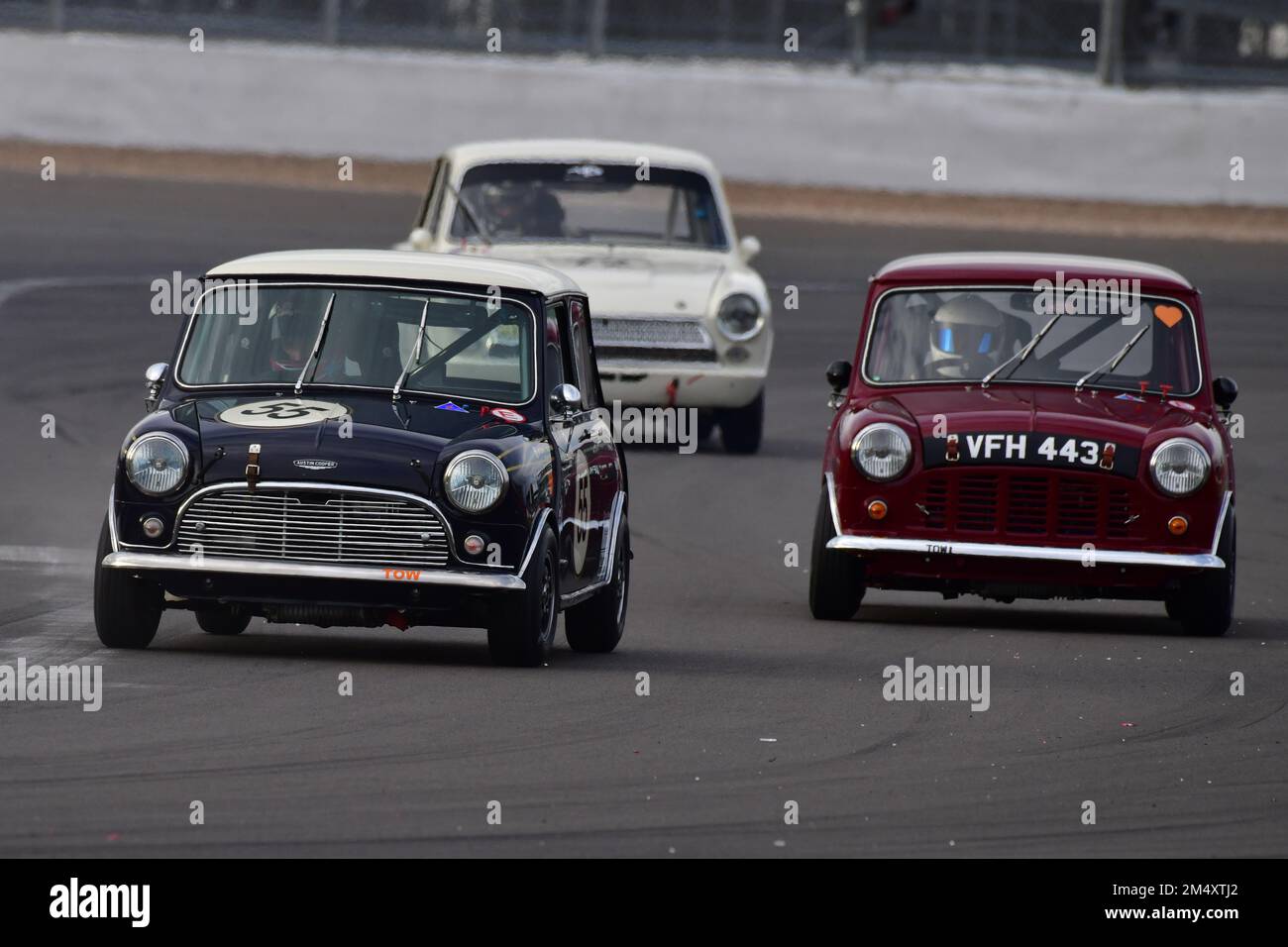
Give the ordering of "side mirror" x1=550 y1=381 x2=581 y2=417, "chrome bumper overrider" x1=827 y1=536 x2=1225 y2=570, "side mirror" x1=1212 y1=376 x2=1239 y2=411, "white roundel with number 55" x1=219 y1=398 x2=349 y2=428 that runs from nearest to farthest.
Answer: "white roundel with number 55" x1=219 y1=398 x2=349 y2=428, "side mirror" x1=550 y1=381 x2=581 y2=417, "chrome bumper overrider" x1=827 y1=536 x2=1225 y2=570, "side mirror" x1=1212 y1=376 x2=1239 y2=411

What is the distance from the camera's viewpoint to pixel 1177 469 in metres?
11.6

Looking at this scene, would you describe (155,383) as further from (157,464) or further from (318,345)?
(157,464)

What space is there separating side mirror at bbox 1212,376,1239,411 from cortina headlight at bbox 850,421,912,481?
1.56 meters

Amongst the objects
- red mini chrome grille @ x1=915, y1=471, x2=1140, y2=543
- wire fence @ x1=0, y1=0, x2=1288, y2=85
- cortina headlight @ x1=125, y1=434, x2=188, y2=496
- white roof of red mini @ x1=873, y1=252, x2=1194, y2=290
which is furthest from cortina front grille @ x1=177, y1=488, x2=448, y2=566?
wire fence @ x1=0, y1=0, x2=1288, y2=85

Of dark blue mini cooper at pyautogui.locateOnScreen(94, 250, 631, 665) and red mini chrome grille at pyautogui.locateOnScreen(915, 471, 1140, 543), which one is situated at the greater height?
dark blue mini cooper at pyautogui.locateOnScreen(94, 250, 631, 665)

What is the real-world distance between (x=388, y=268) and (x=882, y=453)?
2.49 meters

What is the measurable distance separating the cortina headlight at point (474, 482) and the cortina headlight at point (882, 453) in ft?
8.71

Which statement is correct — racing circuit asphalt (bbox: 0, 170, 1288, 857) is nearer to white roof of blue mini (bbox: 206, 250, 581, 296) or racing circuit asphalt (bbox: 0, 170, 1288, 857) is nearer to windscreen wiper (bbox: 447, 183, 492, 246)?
white roof of blue mini (bbox: 206, 250, 581, 296)

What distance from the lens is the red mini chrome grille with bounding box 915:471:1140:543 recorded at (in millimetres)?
11570

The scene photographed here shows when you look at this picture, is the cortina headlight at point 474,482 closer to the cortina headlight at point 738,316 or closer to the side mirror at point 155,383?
the side mirror at point 155,383

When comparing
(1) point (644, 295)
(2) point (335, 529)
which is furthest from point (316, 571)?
(1) point (644, 295)
